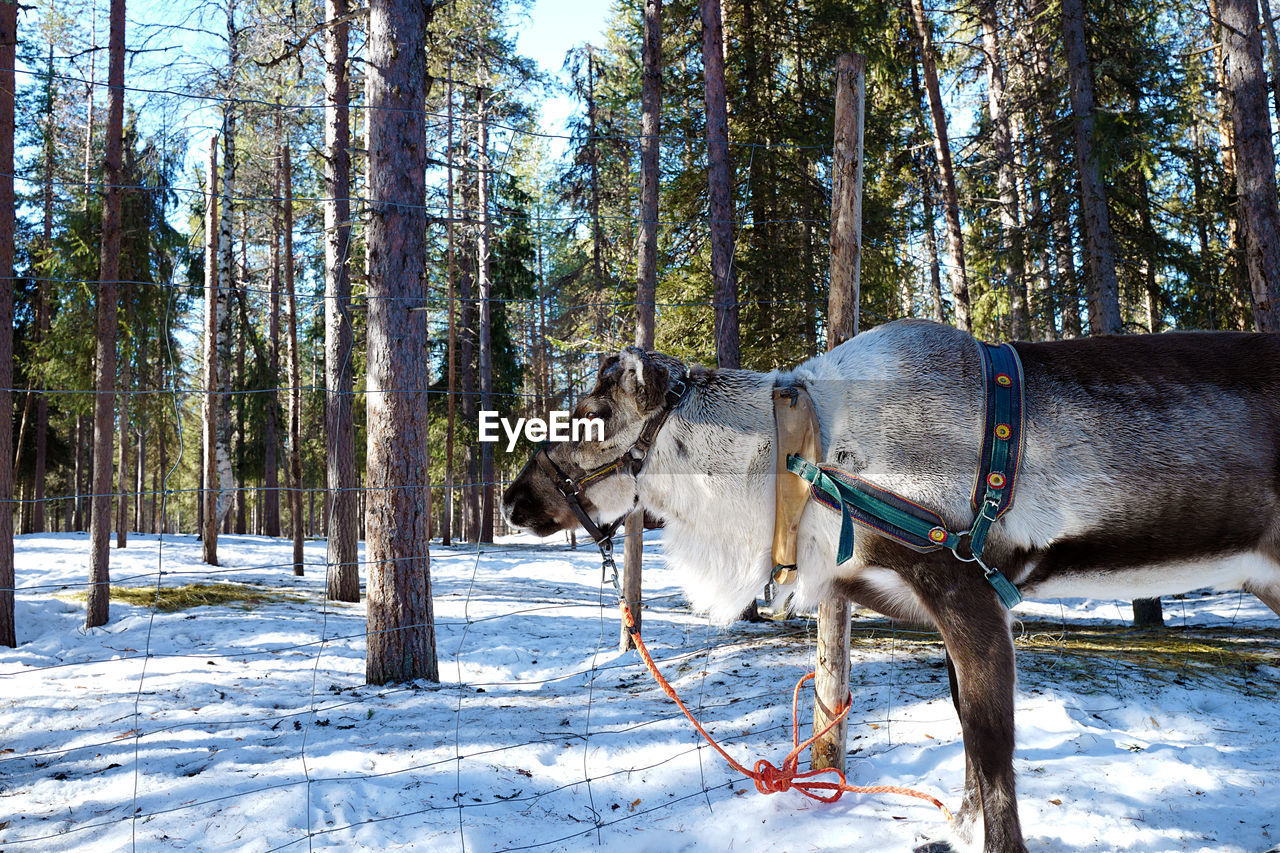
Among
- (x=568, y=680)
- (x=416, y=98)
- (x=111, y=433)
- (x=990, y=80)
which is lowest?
(x=568, y=680)

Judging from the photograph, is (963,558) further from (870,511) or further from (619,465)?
(619,465)

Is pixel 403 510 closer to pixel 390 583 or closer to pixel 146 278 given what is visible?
pixel 390 583

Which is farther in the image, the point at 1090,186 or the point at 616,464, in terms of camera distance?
the point at 1090,186

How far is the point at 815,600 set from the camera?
2.79 m

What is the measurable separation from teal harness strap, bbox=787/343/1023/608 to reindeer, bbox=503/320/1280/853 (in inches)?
1.4

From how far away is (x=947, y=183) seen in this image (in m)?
12.2

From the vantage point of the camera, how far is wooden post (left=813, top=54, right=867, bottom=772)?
396cm

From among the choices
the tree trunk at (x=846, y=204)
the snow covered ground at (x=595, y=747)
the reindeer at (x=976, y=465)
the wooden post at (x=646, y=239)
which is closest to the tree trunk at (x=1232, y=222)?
the snow covered ground at (x=595, y=747)

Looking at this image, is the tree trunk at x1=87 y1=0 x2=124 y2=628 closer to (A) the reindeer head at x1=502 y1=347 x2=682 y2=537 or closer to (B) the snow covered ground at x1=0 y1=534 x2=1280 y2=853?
(B) the snow covered ground at x1=0 y1=534 x2=1280 y2=853

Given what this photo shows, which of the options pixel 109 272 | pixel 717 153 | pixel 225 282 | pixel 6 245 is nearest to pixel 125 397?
pixel 225 282

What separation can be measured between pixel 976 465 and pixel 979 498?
4.2 inches

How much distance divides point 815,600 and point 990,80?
1530 cm

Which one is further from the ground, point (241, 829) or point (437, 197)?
point (437, 197)

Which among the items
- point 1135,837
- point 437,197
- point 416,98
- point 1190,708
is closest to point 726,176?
point 416,98
